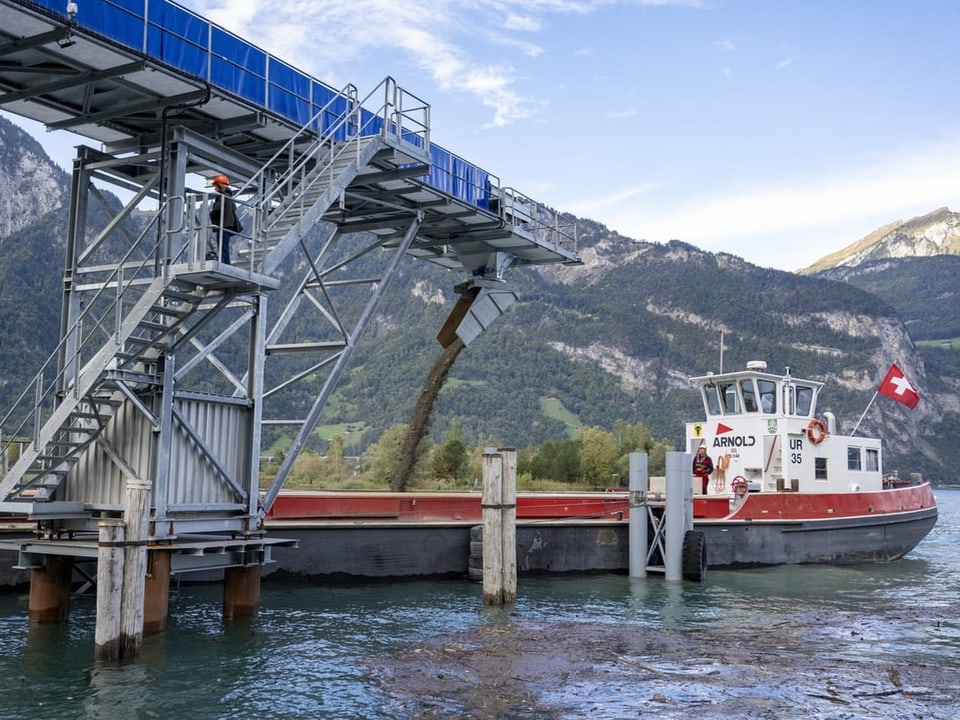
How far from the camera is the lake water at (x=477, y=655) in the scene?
36.0ft

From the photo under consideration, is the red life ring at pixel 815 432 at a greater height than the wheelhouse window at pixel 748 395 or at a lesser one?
lesser

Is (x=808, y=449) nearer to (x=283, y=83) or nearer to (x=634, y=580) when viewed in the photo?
(x=634, y=580)

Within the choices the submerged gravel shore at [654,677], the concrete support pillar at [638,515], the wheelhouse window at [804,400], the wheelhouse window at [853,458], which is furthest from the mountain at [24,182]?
the submerged gravel shore at [654,677]

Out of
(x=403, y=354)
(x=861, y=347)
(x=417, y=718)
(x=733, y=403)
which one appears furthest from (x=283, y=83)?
(x=861, y=347)

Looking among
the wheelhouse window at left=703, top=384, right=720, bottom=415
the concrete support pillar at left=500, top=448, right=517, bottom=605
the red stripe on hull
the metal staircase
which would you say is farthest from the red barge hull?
the metal staircase

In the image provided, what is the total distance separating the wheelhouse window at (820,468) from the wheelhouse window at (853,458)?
1114 millimetres

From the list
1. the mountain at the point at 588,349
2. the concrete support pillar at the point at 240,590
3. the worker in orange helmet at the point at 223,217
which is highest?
the mountain at the point at 588,349

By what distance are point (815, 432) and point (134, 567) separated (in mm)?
20540

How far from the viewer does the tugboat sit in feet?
82.5

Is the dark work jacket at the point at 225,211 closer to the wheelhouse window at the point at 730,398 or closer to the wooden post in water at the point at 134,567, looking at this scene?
the wooden post in water at the point at 134,567

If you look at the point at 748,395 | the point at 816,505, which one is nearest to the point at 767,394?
the point at 748,395

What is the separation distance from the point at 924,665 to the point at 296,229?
11.2 meters

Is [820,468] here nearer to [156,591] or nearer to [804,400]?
[804,400]

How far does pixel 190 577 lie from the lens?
1919 cm
